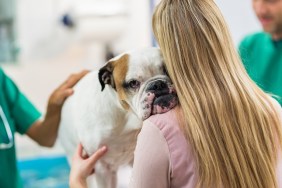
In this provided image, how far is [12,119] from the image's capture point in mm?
1676

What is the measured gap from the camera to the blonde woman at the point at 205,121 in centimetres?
99

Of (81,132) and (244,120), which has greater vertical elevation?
(244,120)

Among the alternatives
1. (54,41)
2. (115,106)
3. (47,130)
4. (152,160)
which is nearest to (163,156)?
(152,160)

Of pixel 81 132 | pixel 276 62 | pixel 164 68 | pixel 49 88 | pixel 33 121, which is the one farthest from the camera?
pixel 49 88

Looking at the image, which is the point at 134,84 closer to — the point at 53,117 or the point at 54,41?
the point at 53,117

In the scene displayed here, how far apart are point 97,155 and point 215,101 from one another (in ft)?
1.41

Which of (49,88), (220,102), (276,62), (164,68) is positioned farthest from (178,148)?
(49,88)

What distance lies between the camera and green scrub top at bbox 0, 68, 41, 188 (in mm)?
1615

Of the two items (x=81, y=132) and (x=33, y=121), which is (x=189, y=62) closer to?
(x=81, y=132)

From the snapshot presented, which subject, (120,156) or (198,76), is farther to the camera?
(120,156)

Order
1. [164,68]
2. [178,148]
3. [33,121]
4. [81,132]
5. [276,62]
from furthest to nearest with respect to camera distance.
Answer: [276,62] → [33,121] → [81,132] → [164,68] → [178,148]

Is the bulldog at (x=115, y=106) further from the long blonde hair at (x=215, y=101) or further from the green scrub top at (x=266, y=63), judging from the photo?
the green scrub top at (x=266, y=63)

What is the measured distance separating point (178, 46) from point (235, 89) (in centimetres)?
14

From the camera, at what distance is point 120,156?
4.58 ft
